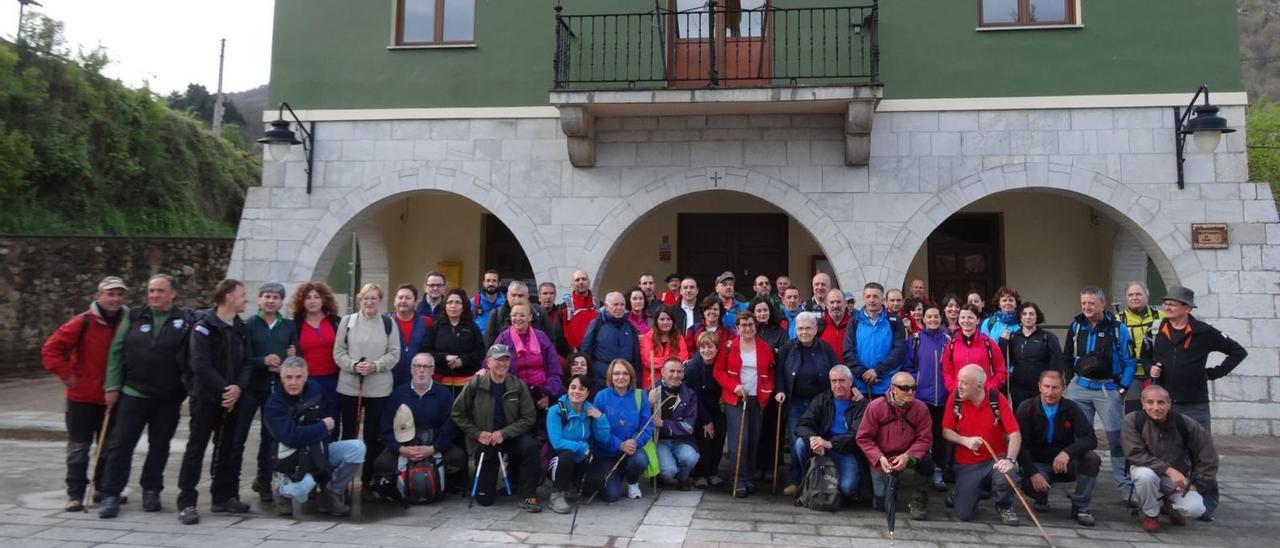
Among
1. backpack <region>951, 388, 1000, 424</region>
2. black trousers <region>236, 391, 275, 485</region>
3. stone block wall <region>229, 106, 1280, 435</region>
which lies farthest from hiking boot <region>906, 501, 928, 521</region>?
black trousers <region>236, 391, 275, 485</region>

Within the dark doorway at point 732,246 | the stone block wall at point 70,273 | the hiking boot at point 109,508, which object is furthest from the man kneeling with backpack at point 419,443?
the stone block wall at point 70,273

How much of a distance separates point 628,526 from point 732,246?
7125 millimetres

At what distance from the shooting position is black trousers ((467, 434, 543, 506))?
225 inches

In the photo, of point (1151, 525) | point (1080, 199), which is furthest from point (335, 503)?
point (1080, 199)

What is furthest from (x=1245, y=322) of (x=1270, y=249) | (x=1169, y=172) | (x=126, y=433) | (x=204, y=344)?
(x=126, y=433)

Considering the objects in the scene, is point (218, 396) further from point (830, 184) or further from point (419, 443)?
point (830, 184)

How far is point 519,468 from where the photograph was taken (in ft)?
19.2

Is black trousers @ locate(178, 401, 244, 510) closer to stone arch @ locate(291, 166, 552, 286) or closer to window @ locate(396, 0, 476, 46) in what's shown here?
stone arch @ locate(291, 166, 552, 286)

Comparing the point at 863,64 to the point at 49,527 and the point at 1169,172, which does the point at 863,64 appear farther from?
the point at 49,527

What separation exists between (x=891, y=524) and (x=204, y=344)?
4.88 meters

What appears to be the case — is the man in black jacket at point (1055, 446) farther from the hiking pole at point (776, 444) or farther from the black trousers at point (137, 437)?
the black trousers at point (137, 437)

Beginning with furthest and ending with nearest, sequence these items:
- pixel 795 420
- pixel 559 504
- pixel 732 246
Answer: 1. pixel 732 246
2. pixel 795 420
3. pixel 559 504

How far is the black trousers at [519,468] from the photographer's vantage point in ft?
18.7

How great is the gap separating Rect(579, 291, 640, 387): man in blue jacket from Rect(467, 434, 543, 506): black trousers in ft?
3.15
